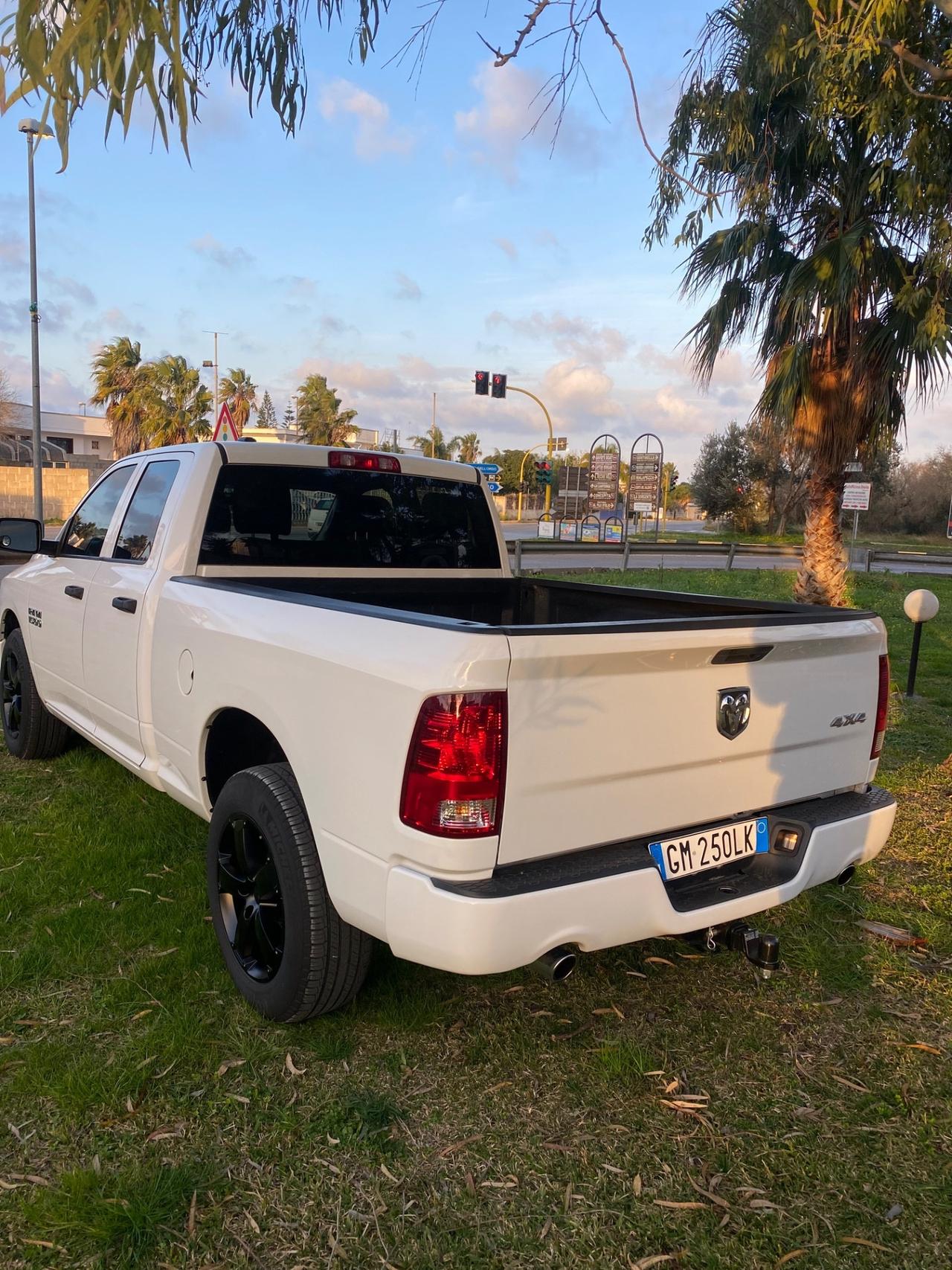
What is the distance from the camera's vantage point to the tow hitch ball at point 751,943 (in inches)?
108

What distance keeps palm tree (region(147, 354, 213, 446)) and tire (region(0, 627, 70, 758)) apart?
4257cm

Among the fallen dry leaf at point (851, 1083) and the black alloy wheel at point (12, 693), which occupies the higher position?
the black alloy wheel at point (12, 693)

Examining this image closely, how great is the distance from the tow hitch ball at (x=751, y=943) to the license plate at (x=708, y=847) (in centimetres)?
22

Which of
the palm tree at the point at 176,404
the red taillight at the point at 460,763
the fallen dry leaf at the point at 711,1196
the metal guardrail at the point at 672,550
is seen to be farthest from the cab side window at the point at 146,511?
the palm tree at the point at 176,404

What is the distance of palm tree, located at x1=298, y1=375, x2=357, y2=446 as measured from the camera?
59.8 m

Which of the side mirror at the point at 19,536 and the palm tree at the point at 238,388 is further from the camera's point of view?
the palm tree at the point at 238,388

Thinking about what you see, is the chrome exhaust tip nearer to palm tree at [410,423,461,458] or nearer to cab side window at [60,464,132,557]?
cab side window at [60,464,132,557]

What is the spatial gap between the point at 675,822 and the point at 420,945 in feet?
2.71

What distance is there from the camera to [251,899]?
2.97m

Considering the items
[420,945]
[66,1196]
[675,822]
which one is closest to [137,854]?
[66,1196]

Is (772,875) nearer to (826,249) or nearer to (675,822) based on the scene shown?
(675,822)

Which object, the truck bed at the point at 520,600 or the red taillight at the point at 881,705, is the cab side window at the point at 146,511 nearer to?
the truck bed at the point at 520,600

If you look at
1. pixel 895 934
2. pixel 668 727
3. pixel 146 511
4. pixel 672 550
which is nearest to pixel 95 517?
pixel 146 511

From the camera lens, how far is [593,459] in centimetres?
3650
